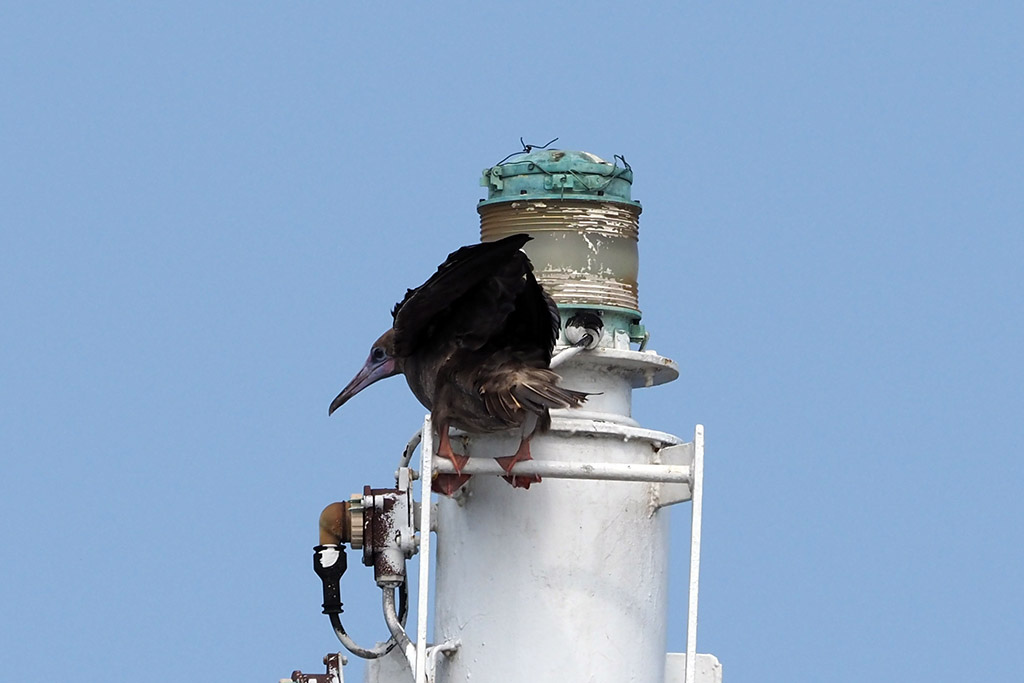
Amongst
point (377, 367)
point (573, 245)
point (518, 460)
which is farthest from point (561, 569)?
point (573, 245)

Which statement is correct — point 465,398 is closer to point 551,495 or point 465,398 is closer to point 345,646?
point 551,495

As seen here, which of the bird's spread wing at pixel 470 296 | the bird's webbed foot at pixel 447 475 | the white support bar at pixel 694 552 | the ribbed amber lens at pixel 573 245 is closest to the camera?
the bird's spread wing at pixel 470 296

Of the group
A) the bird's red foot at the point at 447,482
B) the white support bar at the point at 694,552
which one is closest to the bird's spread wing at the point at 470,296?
the bird's red foot at the point at 447,482

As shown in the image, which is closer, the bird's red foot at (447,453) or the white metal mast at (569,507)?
the bird's red foot at (447,453)

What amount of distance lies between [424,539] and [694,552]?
4.15 ft

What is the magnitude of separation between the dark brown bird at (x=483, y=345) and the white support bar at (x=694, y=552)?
26.1 inches

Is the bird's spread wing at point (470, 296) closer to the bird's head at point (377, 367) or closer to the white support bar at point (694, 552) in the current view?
the bird's head at point (377, 367)

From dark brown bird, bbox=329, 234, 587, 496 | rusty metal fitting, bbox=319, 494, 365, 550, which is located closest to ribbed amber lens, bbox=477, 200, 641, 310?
dark brown bird, bbox=329, 234, 587, 496

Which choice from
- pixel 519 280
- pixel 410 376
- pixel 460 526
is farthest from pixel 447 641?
pixel 519 280

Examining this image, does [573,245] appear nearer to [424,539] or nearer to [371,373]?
[371,373]

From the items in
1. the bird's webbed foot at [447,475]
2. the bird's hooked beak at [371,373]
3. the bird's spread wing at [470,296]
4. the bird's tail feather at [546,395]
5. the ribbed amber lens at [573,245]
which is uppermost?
the ribbed amber lens at [573,245]

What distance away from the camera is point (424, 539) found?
1021 cm

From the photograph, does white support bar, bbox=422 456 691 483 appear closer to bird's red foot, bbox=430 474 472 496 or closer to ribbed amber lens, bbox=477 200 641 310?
bird's red foot, bbox=430 474 472 496

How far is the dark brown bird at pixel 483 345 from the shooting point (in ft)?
32.9
